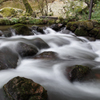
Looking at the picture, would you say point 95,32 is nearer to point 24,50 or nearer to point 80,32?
point 80,32

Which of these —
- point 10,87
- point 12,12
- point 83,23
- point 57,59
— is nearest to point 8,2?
point 12,12

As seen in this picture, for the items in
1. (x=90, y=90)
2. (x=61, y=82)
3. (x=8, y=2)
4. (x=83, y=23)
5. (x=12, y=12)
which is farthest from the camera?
(x=8, y=2)

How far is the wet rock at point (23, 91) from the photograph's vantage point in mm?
1439

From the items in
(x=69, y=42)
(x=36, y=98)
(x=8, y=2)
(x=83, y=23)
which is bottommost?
(x=69, y=42)

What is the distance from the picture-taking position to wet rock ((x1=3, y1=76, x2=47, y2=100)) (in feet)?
4.72

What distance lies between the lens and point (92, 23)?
7441mm

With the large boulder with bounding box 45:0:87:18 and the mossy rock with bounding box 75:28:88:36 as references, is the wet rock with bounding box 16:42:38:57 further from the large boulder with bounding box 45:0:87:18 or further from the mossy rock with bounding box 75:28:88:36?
the large boulder with bounding box 45:0:87:18

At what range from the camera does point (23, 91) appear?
4.78ft

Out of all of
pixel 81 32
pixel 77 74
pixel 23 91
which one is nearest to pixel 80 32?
pixel 81 32

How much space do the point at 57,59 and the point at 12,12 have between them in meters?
13.0

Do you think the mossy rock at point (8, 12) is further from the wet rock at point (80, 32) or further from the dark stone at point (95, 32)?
the dark stone at point (95, 32)

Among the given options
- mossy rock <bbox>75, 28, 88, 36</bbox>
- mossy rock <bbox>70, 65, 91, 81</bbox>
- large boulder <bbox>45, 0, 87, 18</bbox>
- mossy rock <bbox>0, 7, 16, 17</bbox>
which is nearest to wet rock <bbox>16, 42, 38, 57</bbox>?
mossy rock <bbox>70, 65, 91, 81</bbox>

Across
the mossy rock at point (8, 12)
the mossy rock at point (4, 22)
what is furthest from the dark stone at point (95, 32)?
the mossy rock at point (8, 12)

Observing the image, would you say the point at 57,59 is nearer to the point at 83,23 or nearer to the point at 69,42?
the point at 69,42
